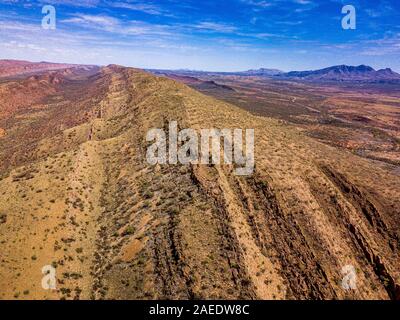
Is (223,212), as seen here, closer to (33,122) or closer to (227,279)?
(227,279)

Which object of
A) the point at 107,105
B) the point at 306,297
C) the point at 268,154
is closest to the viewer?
the point at 306,297

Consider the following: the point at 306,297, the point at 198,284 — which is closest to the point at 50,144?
the point at 198,284

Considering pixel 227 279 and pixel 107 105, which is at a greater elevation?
pixel 107 105

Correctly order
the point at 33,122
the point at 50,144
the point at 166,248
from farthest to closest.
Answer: the point at 33,122, the point at 50,144, the point at 166,248

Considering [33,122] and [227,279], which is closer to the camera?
[227,279]

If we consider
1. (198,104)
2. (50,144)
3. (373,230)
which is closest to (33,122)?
(50,144)

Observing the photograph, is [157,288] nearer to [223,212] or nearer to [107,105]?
[223,212]

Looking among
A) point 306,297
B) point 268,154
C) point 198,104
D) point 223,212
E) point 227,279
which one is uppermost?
point 198,104
